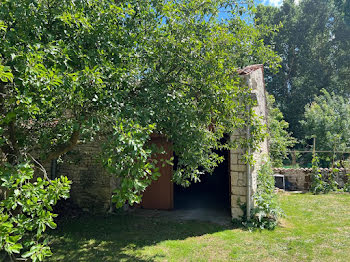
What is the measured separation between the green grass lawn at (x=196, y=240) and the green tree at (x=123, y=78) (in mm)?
1661

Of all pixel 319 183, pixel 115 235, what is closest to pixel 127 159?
pixel 115 235

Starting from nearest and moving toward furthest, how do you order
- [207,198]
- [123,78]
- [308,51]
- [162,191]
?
[123,78], [162,191], [207,198], [308,51]

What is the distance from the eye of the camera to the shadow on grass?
521cm

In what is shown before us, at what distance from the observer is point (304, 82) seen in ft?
89.9

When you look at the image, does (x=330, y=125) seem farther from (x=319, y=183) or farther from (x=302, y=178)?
(x=319, y=183)

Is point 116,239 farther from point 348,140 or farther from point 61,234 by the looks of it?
point 348,140

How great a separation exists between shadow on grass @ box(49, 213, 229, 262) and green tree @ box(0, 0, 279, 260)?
1566 mm

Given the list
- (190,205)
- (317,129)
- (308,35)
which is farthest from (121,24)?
(308,35)

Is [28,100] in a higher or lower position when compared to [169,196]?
higher

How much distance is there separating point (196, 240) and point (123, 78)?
3.91 m

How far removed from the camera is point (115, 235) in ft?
20.6

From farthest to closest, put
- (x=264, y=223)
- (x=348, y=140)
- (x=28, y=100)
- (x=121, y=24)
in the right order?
(x=348, y=140) → (x=264, y=223) → (x=121, y=24) → (x=28, y=100)

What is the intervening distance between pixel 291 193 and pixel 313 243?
6.04 m

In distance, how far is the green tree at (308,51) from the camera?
2678 cm
